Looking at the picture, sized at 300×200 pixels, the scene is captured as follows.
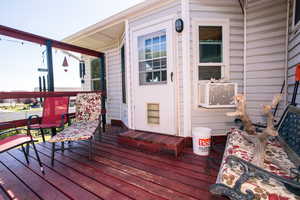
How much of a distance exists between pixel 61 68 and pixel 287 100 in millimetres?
6582

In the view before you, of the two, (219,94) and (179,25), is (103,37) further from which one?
(219,94)

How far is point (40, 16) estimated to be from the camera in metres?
6.36

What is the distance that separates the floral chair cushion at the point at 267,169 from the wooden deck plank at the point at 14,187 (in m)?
1.83

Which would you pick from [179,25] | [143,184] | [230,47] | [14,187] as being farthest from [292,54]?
[14,187]

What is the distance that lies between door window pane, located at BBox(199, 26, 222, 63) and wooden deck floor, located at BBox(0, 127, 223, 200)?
1859 millimetres

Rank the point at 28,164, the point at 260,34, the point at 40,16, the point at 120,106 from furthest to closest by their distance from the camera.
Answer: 1. the point at 40,16
2. the point at 120,106
3. the point at 260,34
4. the point at 28,164

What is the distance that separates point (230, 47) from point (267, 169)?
7.60ft

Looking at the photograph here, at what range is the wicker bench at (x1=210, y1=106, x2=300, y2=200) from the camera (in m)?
0.83

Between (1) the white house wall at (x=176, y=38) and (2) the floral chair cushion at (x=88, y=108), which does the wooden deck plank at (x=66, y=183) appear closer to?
(2) the floral chair cushion at (x=88, y=108)

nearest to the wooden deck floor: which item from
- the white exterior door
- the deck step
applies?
the deck step

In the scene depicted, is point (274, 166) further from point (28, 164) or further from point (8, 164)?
point (8, 164)

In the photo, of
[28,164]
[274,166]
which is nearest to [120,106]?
[28,164]

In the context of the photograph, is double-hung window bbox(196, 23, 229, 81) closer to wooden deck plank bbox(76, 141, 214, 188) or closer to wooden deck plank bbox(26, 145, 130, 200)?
wooden deck plank bbox(76, 141, 214, 188)

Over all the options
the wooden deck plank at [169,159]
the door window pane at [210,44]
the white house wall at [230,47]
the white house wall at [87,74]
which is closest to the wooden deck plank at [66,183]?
the wooden deck plank at [169,159]
